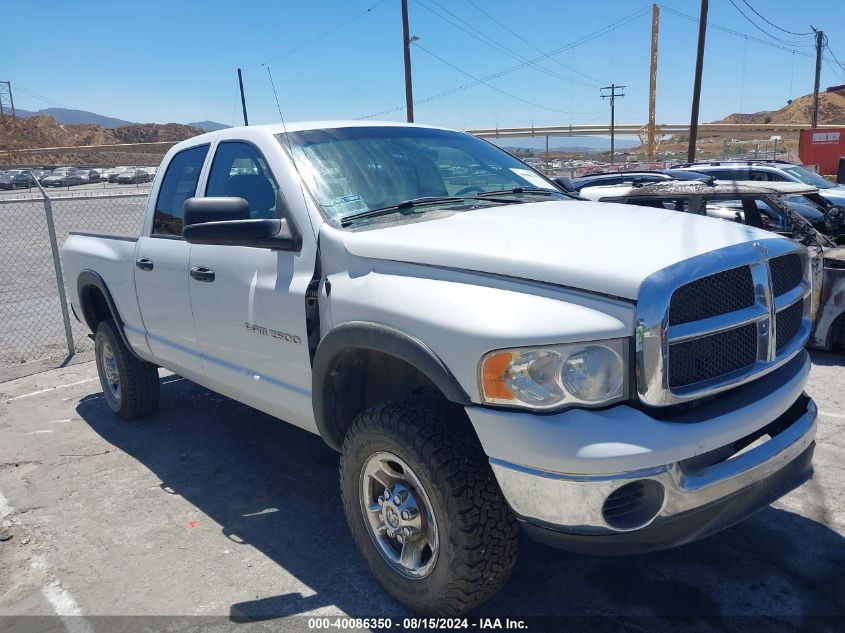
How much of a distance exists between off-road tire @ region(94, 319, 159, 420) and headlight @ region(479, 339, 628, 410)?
12.5 ft

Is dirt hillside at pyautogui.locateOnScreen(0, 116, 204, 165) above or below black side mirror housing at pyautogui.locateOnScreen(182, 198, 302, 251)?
above

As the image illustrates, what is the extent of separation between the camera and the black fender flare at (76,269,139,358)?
5090mm

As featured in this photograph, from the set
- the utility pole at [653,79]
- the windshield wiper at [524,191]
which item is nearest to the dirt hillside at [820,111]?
the utility pole at [653,79]

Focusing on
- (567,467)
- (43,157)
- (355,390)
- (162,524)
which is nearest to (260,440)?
(162,524)

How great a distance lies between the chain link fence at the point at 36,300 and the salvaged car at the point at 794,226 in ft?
14.7

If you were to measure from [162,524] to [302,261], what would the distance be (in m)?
1.75

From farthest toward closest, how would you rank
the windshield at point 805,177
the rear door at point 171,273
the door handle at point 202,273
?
1. the windshield at point 805,177
2. the rear door at point 171,273
3. the door handle at point 202,273

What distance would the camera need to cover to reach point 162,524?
12.5ft

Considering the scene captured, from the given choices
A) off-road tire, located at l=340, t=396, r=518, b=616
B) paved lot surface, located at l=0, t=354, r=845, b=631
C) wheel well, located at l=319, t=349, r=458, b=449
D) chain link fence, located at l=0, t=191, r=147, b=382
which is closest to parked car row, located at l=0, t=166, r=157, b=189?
chain link fence, located at l=0, t=191, r=147, b=382

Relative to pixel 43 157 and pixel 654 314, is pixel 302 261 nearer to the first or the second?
pixel 654 314

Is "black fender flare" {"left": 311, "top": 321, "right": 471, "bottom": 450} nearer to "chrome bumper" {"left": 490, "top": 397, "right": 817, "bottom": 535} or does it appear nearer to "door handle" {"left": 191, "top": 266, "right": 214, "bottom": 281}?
"chrome bumper" {"left": 490, "top": 397, "right": 817, "bottom": 535}

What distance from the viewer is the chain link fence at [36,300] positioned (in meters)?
7.50

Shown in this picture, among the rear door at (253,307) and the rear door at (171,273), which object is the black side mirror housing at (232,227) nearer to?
the rear door at (253,307)

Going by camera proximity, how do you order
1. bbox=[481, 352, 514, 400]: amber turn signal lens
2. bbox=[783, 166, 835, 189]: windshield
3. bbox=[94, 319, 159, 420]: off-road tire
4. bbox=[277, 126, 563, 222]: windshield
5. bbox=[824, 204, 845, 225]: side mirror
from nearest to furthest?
bbox=[481, 352, 514, 400]: amber turn signal lens < bbox=[277, 126, 563, 222]: windshield < bbox=[94, 319, 159, 420]: off-road tire < bbox=[824, 204, 845, 225]: side mirror < bbox=[783, 166, 835, 189]: windshield
